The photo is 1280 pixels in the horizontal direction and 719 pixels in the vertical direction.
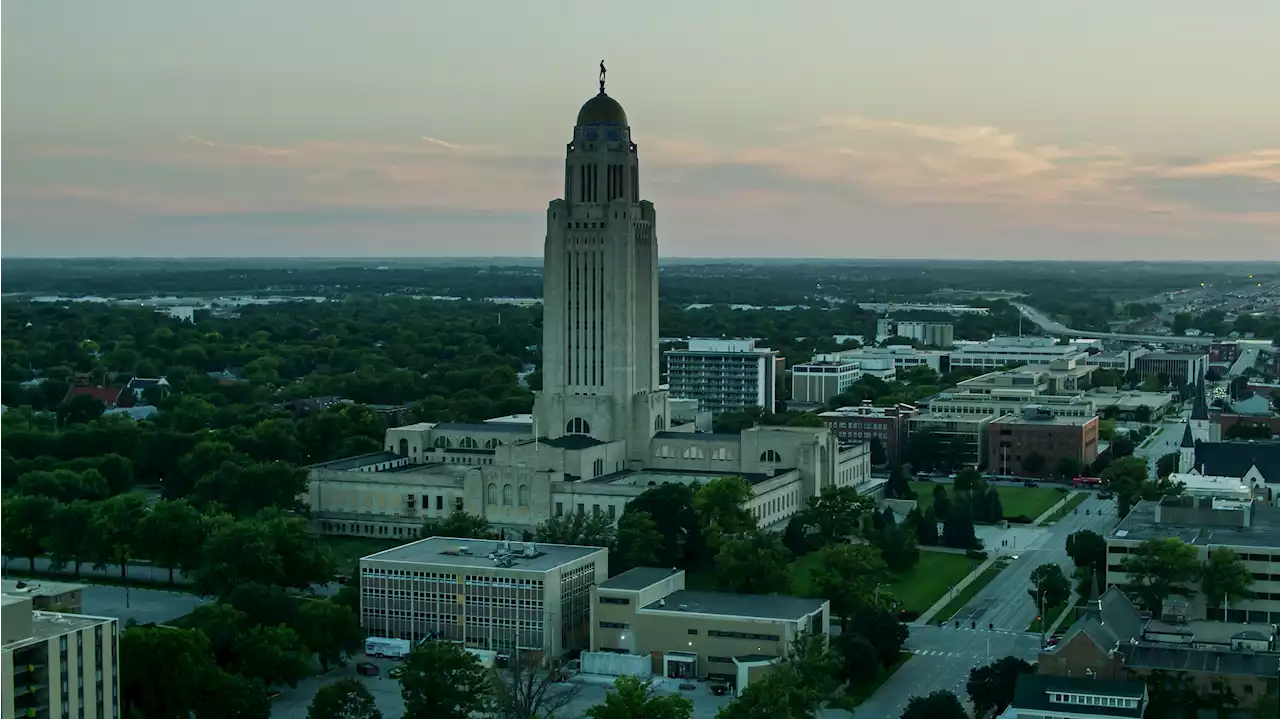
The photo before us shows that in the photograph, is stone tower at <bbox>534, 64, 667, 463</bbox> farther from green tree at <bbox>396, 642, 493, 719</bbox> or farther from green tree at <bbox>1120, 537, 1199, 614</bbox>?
green tree at <bbox>396, 642, 493, 719</bbox>

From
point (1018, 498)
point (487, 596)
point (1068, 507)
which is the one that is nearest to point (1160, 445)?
point (1018, 498)

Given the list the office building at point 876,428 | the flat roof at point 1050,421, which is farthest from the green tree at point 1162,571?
the office building at point 876,428

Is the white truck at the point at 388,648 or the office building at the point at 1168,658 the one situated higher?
the office building at the point at 1168,658

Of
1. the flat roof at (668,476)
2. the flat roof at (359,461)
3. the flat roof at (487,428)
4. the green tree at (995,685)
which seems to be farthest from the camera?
the flat roof at (487,428)

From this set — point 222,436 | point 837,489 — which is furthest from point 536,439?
point 222,436

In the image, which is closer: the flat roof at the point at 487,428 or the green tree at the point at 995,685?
the green tree at the point at 995,685

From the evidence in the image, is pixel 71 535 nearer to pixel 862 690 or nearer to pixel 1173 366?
pixel 862 690

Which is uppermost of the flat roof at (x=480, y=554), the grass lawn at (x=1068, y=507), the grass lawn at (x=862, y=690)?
the flat roof at (x=480, y=554)

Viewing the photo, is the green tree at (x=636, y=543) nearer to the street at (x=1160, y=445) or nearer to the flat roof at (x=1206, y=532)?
the flat roof at (x=1206, y=532)
